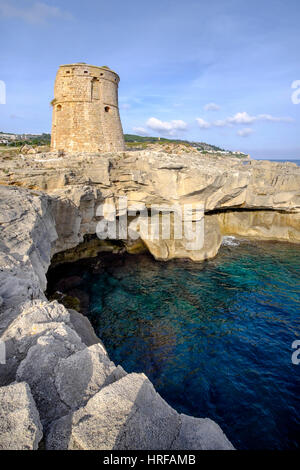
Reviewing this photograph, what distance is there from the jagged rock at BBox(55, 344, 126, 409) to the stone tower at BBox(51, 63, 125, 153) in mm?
19096

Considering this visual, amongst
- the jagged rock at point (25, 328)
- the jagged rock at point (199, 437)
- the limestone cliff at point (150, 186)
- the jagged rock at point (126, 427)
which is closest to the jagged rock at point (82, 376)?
the jagged rock at point (126, 427)

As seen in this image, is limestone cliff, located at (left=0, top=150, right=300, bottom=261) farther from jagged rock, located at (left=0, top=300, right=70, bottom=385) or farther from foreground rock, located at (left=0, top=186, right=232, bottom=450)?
foreground rock, located at (left=0, top=186, right=232, bottom=450)

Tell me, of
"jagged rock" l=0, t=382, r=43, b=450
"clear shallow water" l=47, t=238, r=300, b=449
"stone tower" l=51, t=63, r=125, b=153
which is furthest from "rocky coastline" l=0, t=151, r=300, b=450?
"stone tower" l=51, t=63, r=125, b=153

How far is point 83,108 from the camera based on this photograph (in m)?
19.8

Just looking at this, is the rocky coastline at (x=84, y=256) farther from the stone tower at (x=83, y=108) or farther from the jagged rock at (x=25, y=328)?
the stone tower at (x=83, y=108)

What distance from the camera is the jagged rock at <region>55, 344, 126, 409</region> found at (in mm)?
3178

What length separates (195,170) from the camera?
1617 centimetres

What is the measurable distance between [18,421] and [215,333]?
9.35m

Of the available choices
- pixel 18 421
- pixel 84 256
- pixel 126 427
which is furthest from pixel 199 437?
pixel 84 256

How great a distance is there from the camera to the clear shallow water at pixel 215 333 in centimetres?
721

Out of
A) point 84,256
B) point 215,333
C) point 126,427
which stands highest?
point 126,427

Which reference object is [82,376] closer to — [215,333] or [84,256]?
[215,333]

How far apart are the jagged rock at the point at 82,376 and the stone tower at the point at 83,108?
19096mm

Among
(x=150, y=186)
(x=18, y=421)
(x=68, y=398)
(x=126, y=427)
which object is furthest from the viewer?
(x=150, y=186)
